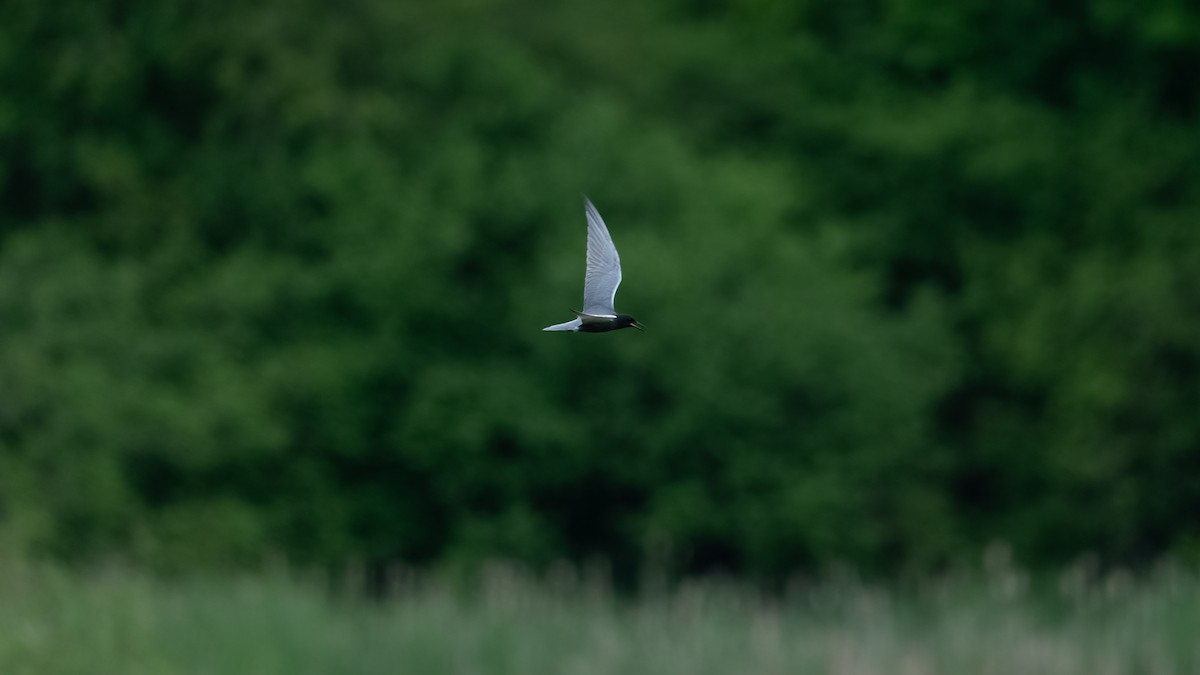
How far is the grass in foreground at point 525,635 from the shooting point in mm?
10102

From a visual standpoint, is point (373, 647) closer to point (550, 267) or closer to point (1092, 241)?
point (550, 267)

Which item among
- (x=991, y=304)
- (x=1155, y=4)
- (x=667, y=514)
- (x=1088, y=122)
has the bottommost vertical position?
(x=667, y=514)

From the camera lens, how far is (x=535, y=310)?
1727cm

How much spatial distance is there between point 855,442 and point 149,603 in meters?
8.81

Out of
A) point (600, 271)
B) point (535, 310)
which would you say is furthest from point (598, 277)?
point (535, 310)

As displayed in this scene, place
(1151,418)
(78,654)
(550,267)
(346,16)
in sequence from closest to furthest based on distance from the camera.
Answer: (78,654), (550,267), (1151,418), (346,16)

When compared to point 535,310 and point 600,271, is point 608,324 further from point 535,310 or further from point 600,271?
point 535,310

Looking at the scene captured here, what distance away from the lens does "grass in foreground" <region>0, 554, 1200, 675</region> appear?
10.1 m

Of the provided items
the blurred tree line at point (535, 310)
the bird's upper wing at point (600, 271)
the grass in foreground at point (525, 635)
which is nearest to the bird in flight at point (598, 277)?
the bird's upper wing at point (600, 271)

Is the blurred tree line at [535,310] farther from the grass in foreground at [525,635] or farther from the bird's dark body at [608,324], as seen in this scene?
the bird's dark body at [608,324]

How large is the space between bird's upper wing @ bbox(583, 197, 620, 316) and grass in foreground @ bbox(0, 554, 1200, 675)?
5.04 m

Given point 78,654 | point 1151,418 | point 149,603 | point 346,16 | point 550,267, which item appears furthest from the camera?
point 346,16

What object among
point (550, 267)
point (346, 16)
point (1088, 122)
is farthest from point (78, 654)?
point (1088, 122)

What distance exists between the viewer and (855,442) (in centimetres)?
1822
